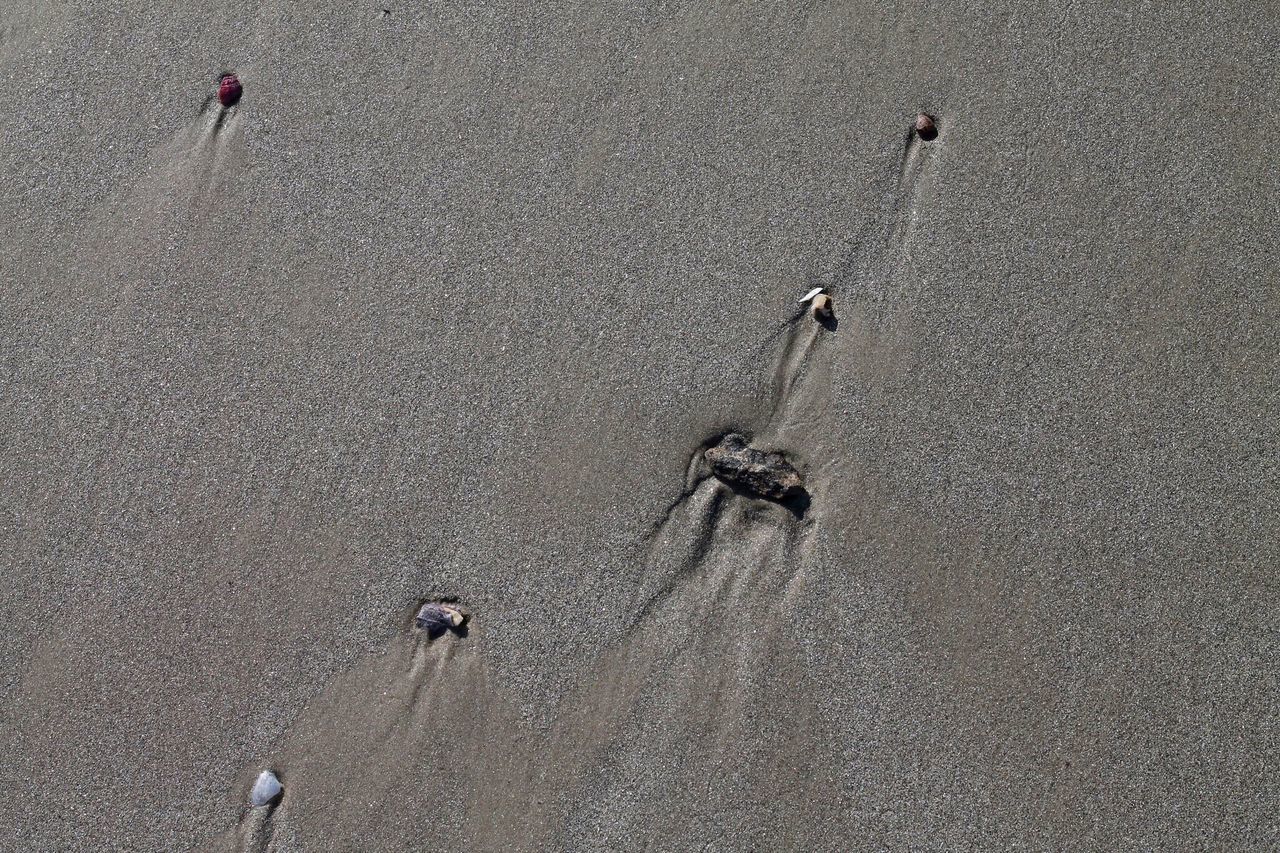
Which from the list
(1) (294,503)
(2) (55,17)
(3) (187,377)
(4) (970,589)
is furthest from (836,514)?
(2) (55,17)

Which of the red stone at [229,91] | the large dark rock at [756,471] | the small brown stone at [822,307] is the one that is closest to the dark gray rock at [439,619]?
the large dark rock at [756,471]

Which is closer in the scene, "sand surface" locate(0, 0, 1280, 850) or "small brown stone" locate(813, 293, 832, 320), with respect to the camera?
"sand surface" locate(0, 0, 1280, 850)

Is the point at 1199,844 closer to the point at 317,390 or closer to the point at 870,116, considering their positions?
the point at 870,116

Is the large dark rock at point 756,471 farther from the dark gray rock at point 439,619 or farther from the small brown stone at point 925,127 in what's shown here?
the small brown stone at point 925,127

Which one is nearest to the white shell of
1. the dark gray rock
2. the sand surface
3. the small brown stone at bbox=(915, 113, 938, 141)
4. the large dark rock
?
the sand surface

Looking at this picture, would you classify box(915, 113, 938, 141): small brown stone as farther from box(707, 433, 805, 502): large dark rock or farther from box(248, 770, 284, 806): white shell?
box(248, 770, 284, 806): white shell

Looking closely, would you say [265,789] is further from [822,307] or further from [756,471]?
[822,307]
